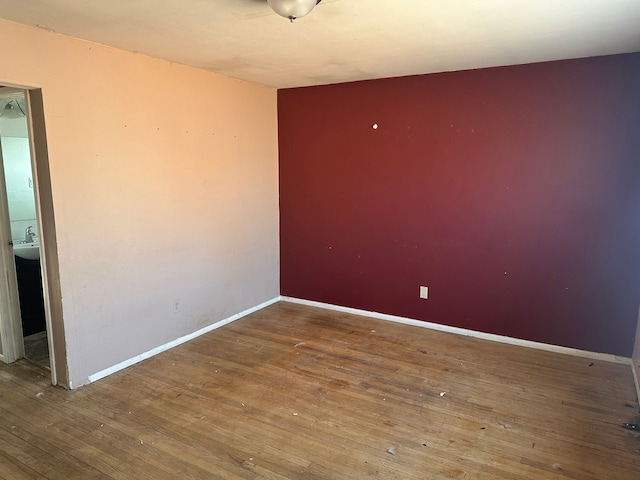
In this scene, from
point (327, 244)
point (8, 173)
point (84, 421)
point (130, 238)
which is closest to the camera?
point (84, 421)

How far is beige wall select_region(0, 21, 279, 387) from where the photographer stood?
2.71m

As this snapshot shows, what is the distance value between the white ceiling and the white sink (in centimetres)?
215

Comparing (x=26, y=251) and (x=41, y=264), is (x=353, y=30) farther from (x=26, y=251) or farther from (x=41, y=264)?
(x=26, y=251)

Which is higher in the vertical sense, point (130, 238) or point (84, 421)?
point (130, 238)

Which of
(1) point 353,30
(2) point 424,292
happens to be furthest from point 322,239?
(1) point 353,30

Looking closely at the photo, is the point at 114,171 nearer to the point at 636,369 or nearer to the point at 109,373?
the point at 109,373

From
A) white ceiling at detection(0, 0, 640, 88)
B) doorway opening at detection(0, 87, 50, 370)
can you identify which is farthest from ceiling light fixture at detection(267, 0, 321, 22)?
doorway opening at detection(0, 87, 50, 370)

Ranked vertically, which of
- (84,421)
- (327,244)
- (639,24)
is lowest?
(84,421)

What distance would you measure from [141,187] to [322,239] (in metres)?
1.96

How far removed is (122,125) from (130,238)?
0.83 metres

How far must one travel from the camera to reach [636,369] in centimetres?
296

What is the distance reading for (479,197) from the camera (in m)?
3.66

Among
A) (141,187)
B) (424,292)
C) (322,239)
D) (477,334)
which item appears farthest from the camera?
(322,239)

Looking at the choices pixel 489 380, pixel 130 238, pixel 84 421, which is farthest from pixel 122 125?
pixel 489 380
